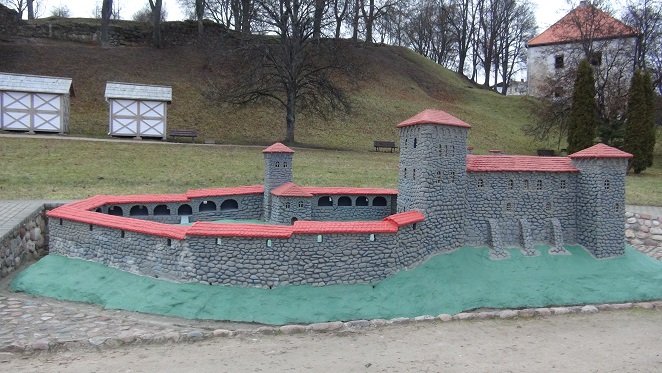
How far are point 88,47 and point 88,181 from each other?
2801 cm

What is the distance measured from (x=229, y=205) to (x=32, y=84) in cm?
1831

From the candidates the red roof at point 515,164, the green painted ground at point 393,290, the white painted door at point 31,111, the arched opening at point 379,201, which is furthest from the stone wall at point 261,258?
the white painted door at point 31,111

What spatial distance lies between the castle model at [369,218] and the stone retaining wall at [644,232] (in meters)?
3.27

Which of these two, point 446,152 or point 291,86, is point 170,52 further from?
point 446,152

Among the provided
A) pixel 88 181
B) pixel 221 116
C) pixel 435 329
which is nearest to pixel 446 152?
pixel 435 329

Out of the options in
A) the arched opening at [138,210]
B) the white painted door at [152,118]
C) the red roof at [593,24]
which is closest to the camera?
the arched opening at [138,210]

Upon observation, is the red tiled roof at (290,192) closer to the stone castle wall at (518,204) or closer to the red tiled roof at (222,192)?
the red tiled roof at (222,192)

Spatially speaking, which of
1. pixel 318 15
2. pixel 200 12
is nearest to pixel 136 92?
pixel 318 15

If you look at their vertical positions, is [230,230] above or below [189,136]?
below

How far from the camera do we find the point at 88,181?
68.1ft

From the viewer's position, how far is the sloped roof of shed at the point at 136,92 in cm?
2912

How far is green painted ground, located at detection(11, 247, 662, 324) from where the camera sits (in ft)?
39.1

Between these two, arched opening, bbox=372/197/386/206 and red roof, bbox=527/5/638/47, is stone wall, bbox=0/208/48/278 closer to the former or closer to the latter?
arched opening, bbox=372/197/386/206

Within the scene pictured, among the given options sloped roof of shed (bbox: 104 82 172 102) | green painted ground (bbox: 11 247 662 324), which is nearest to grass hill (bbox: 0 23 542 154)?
sloped roof of shed (bbox: 104 82 172 102)
